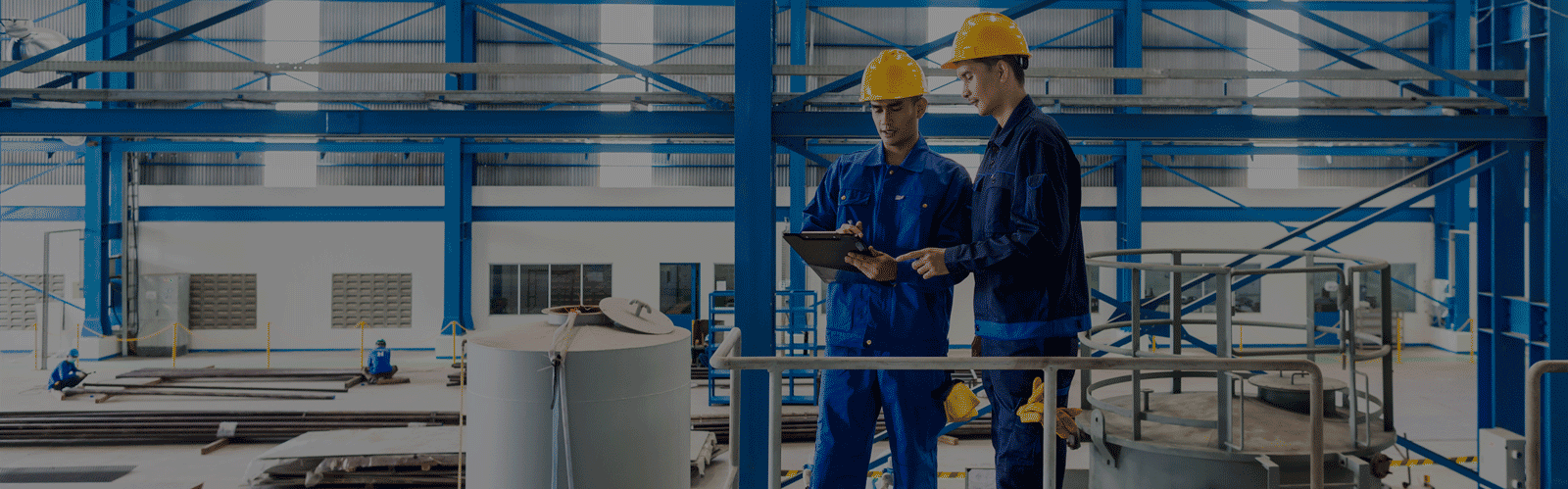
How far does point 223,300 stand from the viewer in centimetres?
1848

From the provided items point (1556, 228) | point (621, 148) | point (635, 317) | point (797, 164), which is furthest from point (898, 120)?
point (621, 148)

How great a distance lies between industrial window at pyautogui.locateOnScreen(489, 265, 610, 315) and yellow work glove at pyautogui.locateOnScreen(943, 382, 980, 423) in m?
15.7

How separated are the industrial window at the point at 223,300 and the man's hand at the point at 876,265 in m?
19.0

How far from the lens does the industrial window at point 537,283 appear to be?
18.5 meters

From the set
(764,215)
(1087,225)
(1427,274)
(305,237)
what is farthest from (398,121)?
(1427,274)

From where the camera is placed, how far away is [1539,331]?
7488 millimetres

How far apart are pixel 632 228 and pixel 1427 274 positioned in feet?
→ 56.5

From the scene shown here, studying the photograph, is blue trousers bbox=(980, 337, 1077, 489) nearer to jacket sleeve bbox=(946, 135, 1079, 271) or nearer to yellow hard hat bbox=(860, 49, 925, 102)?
jacket sleeve bbox=(946, 135, 1079, 271)

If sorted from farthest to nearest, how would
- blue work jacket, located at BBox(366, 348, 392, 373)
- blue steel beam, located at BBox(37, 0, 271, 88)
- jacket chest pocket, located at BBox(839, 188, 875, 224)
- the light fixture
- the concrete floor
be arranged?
blue work jacket, located at BBox(366, 348, 392, 373)
the light fixture
the concrete floor
blue steel beam, located at BBox(37, 0, 271, 88)
jacket chest pocket, located at BBox(839, 188, 875, 224)

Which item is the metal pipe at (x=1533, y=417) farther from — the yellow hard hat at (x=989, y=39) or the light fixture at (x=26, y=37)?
the light fixture at (x=26, y=37)

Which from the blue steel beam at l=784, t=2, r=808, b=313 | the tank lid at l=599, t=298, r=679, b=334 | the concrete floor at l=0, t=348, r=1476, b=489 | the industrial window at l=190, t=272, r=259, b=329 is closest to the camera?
the tank lid at l=599, t=298, r=679, b=334

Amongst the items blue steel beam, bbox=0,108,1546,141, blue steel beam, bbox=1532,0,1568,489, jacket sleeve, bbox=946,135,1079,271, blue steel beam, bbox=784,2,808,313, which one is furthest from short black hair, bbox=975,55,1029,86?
blue steel beam, bbox=784,2,808,313

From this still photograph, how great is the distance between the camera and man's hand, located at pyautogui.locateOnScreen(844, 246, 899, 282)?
3.41 metres

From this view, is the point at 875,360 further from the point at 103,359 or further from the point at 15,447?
the point at 103,359
